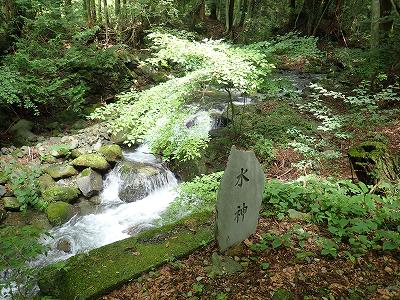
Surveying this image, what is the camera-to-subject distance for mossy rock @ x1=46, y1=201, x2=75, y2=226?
7078 millimetres

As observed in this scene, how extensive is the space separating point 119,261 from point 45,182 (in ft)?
16.4

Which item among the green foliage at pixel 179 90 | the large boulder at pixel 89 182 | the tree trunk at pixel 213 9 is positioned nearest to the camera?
the green foliage at pixel 179 90

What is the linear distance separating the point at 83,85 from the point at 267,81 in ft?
20.7

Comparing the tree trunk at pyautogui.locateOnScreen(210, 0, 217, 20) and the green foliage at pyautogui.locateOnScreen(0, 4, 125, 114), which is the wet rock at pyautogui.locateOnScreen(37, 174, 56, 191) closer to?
the green foliage at pyautogui.locateOnScreen(0, 4, 125, 114)

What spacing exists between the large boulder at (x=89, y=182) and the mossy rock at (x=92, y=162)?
0.17m

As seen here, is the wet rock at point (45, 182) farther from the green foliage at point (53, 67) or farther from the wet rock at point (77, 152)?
the green foliage at point (53, 67)

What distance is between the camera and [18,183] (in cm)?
765

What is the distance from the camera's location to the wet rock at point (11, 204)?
23.5 feet

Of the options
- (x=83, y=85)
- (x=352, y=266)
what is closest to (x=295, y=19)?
(x=83, y=85)

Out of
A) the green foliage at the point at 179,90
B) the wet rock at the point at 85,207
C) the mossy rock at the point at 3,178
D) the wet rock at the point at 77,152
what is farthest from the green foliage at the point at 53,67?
the green foliage at the point at 179,90

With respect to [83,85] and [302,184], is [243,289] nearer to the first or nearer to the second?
[302,184]

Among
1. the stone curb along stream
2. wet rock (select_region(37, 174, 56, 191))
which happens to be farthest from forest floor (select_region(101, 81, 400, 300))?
wet rock (select_region(37, 174, 56, 191))

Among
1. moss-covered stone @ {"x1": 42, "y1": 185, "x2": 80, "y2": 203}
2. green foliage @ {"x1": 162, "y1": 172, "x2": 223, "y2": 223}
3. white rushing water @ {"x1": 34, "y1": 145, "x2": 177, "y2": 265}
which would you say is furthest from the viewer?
moss-covered stone @ {"x1": 42, "y1": 185, "x2": 80, "y2": 203}

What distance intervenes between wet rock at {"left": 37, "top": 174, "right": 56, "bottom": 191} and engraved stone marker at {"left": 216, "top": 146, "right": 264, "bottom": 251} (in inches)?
222
